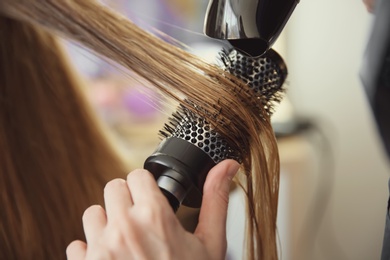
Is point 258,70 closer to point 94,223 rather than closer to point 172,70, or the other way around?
point 172,70

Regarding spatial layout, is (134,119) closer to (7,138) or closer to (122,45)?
(7,138)

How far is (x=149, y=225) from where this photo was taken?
0.43 m

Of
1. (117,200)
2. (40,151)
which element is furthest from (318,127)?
(117,200)

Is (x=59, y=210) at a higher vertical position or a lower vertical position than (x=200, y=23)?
lower

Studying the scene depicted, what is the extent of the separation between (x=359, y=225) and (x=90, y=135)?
97 centimetres

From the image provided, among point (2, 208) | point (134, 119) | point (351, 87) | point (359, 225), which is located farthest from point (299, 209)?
point (2, 208)

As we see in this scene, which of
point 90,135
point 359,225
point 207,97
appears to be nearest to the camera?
point 207,97

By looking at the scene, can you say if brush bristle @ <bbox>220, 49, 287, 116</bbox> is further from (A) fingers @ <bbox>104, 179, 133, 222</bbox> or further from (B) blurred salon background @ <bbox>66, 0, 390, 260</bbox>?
(B) blurred salon background @ <bbox>66, 0, 390, 260</bbox>

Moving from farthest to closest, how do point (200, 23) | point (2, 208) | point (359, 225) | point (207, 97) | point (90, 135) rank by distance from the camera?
point (359, 225) < point (200, 23) < point (90, 135) < point (2, 208) < point (207, 97)

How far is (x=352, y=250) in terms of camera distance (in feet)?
4.65

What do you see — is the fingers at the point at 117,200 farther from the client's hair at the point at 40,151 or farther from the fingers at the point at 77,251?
the client's hair at the point at 40,151

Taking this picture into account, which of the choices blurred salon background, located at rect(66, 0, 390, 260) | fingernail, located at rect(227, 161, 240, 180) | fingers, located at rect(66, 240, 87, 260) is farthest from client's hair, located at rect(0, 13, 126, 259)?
blurred salon background, located at rect(66, 0, 390, 260)

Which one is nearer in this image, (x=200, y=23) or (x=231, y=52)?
(x=231, y=52)

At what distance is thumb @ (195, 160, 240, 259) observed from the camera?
0.44 metres
